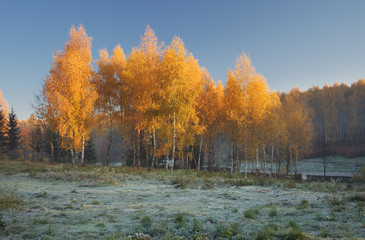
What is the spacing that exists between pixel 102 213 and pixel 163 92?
15.7 m

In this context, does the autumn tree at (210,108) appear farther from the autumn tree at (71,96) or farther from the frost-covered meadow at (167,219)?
the frost-covered meadow at (167,219)

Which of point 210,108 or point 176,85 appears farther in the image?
point 210,108

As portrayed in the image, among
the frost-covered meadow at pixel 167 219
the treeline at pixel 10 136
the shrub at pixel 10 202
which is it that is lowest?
the frost-covered meadow at pixel 167 219

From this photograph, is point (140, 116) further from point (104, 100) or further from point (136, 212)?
point (136, 212)

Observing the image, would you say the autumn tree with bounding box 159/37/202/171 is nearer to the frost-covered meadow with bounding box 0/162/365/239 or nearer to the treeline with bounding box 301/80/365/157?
the frost-covered meadow with bounding box 0/162/365/239

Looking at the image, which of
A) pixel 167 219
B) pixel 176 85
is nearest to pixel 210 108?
pixel 176 85

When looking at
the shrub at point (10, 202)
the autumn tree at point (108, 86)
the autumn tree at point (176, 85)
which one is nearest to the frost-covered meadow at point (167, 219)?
the shrub at point (10, 202)

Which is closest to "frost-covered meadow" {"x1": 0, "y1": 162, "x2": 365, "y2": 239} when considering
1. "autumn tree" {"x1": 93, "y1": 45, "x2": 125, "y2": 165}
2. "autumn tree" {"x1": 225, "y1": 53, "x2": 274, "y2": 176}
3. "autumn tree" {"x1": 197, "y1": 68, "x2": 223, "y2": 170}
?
"autumn tree" {"x1": 225, "y1": 53, "x2": 274, "y2": 176}

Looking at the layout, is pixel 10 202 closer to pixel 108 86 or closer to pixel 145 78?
pixel 145 78

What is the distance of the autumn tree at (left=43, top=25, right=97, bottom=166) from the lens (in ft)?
70.4

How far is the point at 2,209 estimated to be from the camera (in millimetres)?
7191

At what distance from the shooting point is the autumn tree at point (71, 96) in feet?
70.4

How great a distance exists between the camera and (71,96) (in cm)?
2181

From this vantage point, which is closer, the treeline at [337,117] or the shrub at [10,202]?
the shrub at [10,202]
